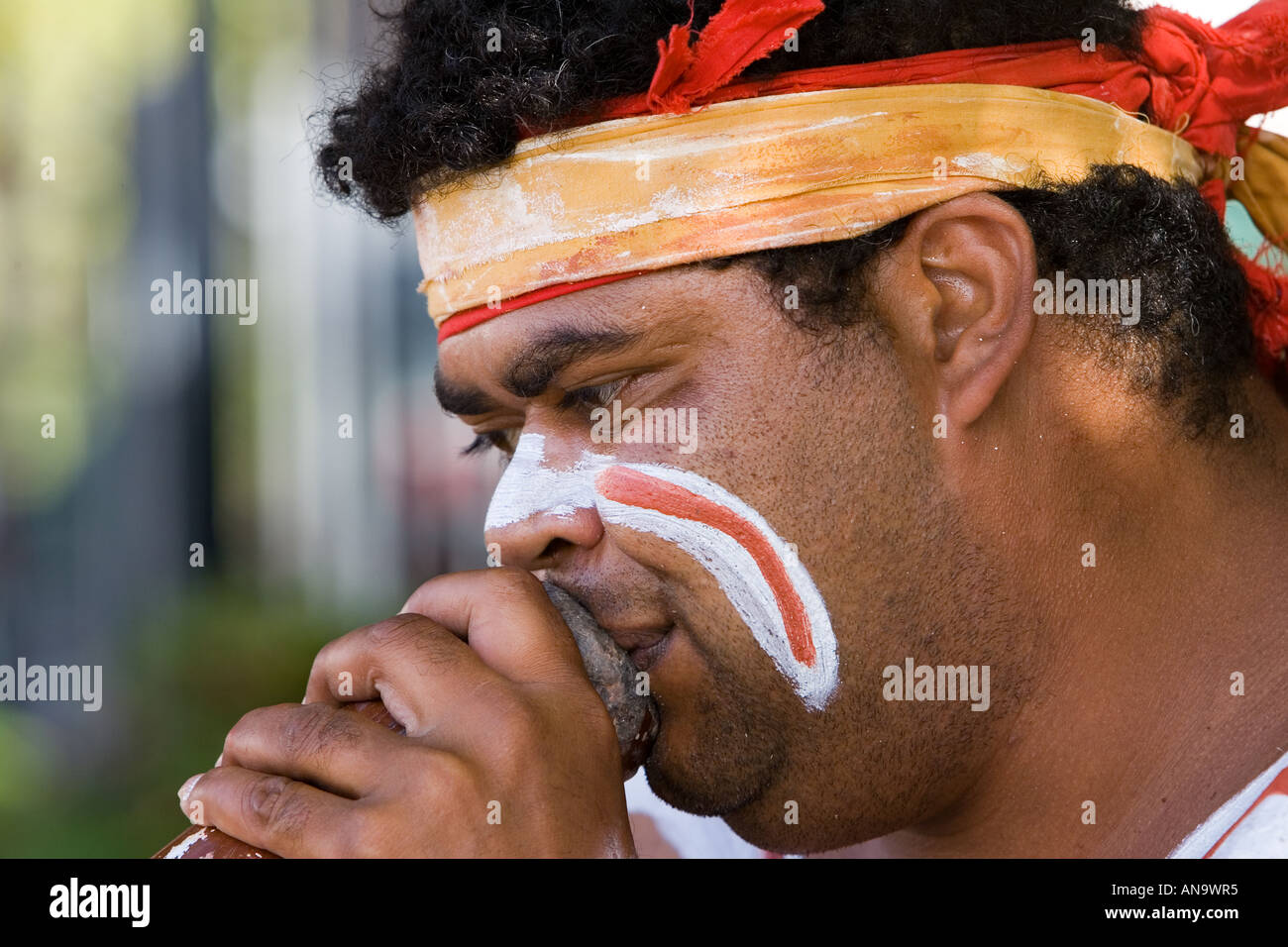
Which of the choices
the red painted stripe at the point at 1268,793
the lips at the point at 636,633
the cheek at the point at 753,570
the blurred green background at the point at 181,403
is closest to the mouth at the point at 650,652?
the lips at the point at 636,633

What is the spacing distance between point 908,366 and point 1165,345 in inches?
21.1

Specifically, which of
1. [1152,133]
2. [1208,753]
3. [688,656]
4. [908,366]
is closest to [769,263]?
[908,366]

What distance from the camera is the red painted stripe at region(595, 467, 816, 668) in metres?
2.15

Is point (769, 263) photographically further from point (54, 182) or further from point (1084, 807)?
point (54, 182)

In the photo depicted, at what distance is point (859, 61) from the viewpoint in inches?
87.5

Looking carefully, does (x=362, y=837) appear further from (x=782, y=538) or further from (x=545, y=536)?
(x=782, y=538)

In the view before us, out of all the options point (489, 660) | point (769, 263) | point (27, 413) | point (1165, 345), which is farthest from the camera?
point (27, 413)

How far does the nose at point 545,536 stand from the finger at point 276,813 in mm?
602

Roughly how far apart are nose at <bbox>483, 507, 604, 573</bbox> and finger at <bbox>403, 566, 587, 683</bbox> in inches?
5.4

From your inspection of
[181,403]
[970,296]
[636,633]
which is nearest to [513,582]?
[636,633]

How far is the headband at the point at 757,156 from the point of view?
2146 mm

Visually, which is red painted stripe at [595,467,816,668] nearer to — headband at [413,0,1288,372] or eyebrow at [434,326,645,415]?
eyebrow at [434,326,645,415]

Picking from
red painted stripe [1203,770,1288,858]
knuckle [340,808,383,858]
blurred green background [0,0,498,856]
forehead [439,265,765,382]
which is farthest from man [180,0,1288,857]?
blurred green background [0,0,498,856]

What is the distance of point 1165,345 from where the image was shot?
2297 mm
